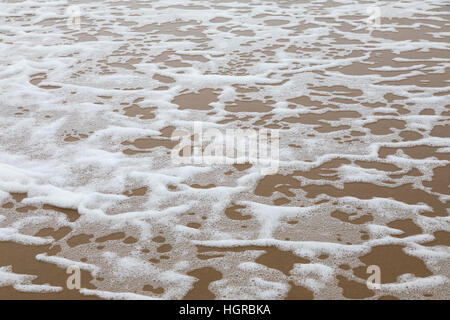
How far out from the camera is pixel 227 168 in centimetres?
316

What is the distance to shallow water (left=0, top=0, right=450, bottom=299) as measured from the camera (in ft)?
7.36

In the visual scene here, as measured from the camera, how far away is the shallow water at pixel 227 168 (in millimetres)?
2244

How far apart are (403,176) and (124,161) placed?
1.91 metres

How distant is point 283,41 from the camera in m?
→ 5.82

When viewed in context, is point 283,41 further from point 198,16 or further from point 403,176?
point 403,176

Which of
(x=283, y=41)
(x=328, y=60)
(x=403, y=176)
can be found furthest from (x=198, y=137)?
(x=283, y=41)
